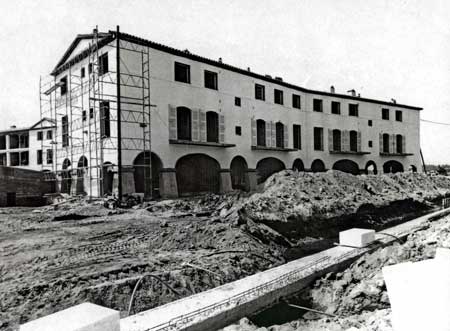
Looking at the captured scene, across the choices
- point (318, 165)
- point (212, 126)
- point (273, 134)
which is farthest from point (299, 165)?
point (212, 126)

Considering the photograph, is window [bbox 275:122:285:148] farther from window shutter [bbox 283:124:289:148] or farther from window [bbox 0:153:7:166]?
window [bbox 0:153:7:166]

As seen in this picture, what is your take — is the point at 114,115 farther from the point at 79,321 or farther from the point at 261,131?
the point at 79,321

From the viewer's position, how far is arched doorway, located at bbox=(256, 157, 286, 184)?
25828 mm

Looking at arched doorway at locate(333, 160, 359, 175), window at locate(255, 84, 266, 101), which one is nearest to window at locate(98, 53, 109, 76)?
window at locate(255, 84, 266, 101)

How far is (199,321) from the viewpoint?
205 inches

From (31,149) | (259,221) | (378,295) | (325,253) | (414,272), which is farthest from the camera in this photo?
(31,149)

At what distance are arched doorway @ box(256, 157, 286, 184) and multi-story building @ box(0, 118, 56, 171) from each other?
2342cm

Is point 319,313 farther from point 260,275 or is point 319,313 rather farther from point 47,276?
point 47,276

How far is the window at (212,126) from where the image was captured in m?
22.0

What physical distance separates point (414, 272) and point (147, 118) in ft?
56.2

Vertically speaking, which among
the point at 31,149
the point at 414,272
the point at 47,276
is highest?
the point at 31,149

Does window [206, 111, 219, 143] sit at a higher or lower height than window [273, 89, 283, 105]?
lower

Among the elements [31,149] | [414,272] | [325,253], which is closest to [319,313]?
[325,253]

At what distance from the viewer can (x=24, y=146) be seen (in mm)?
41594
